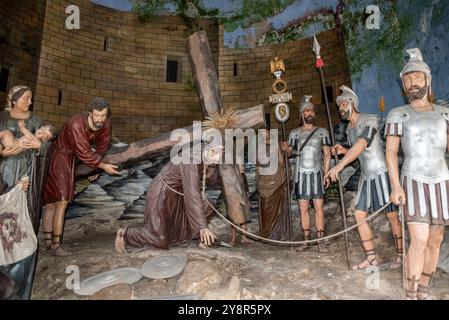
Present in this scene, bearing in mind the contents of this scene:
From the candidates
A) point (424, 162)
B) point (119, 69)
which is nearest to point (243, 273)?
point (424, 162)

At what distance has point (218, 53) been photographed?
816cm

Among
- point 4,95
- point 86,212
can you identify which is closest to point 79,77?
point 4,95

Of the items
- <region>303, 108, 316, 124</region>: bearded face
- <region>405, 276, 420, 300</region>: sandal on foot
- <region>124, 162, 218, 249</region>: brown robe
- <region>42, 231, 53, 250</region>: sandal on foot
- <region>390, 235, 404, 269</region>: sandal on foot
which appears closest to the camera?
<region>405, 276, 420, 300</region>: sandal on foot

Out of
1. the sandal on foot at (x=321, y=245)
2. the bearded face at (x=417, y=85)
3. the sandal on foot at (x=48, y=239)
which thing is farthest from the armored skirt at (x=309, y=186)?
the sandal on foot at (x=48, y=239)

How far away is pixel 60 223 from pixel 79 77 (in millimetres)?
3986

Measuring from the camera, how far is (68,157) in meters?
3.98

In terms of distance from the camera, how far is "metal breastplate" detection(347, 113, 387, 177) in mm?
3543

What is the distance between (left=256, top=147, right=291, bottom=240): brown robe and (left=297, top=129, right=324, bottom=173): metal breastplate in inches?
11.8

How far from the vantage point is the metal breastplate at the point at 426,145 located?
9.16 ft

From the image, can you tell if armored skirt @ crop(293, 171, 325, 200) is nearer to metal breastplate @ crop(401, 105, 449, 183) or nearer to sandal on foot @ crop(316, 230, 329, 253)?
sandal on foot @ crop(316, 230, 329, 253)

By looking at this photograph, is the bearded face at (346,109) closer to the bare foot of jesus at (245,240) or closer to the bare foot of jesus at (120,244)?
the bare foot of jesus at (245,240)

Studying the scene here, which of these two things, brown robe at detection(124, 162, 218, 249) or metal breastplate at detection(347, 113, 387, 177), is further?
brown robe at detection(124, 162, 218, 249)

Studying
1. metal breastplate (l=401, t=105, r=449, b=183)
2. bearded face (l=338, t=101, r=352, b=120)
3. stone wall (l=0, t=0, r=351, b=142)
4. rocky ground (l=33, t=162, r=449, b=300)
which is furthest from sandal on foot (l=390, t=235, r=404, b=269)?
stone wall (l=0, t=0, r=351, b=142)

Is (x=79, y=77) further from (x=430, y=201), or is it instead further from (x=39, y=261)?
(x=430, y=201)
